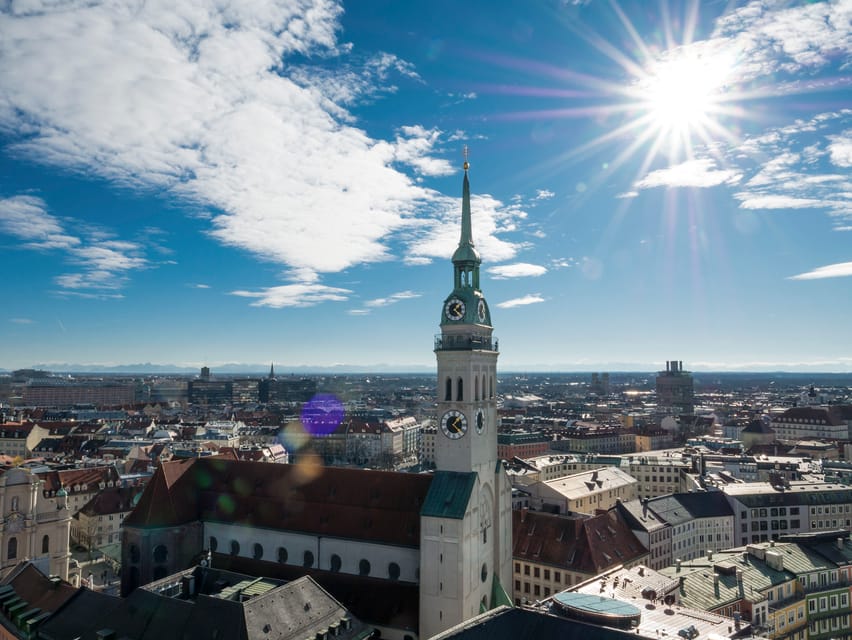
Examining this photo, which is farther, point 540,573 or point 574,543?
point 540,573

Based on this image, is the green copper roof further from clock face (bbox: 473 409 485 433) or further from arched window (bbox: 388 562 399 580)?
arched window (bbox: 388 562 399 580)

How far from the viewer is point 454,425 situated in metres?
53.6

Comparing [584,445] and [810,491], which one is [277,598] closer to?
[810,491]

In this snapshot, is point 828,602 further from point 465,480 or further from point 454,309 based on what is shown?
point 454,309

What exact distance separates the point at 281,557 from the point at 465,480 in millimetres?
19379

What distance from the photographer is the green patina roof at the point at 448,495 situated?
5088 centimetres

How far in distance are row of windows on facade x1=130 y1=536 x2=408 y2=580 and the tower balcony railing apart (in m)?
18.6

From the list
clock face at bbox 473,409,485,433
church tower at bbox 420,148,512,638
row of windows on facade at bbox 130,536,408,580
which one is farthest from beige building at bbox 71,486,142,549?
clock face at bbox 473,409,485,433

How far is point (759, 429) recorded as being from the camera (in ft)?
621

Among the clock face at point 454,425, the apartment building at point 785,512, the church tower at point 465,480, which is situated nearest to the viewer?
the church tower at point 465,480

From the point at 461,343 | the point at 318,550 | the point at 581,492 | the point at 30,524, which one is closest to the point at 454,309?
the point at 461,343

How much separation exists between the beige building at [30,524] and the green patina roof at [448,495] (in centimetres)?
3925

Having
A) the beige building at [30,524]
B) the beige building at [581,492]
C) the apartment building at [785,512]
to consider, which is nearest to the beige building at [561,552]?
the beige building at [581,492]

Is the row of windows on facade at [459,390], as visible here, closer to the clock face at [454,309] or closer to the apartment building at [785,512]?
the clock face at [454,309]
